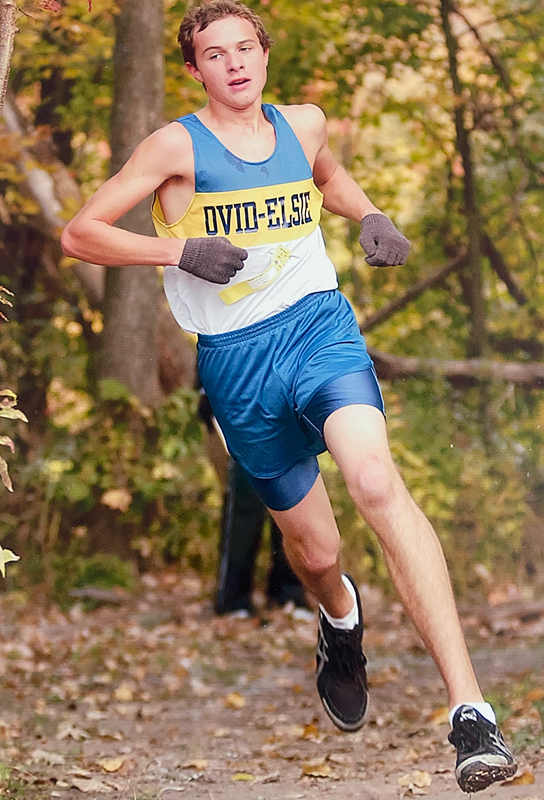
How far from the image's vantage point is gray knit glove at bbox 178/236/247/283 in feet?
8.26

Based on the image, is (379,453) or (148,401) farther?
(148,401)

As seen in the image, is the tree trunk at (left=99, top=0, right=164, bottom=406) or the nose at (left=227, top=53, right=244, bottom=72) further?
the tree trunk at (left=99, top=0, right=164, bottom=406)

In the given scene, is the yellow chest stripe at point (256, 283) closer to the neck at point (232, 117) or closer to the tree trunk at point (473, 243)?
the neck at point (232, 117)

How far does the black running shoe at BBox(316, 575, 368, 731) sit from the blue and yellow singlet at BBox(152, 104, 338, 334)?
3.12ft

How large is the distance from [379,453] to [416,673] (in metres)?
2.15

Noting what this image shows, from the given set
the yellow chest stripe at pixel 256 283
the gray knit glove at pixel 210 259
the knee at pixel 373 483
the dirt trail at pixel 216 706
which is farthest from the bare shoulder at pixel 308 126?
the dirt trail at pixel 216 706

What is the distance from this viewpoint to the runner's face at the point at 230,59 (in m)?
2.68

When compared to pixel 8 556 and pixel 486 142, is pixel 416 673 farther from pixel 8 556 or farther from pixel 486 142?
pixel 486 142

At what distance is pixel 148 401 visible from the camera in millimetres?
4953

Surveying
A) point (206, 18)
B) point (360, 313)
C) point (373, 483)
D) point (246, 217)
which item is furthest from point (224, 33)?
point (360, 313)

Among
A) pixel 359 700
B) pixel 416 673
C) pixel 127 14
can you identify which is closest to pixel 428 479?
pixel 416 673

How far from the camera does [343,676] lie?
302 centimetres

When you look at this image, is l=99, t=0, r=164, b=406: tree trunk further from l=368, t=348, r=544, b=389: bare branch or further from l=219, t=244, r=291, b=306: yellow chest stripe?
l=219, t=244, r=291, b=306: yellow chest stripe

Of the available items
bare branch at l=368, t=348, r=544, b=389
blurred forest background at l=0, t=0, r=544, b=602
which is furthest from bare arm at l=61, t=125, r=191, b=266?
bare branch at l=368, t=348, r=544, b=389
